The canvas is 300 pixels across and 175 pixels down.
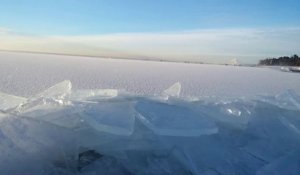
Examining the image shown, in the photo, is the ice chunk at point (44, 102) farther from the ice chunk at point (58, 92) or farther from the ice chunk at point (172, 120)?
the ice chunk at point (172, 120)

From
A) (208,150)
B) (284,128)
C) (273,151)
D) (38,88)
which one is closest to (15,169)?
(208,150)

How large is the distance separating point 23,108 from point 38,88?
2232 mm

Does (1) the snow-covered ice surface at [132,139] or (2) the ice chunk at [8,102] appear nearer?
(1) the snow-covered ice surface at [132,139]

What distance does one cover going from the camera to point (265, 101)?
3215 millimetres

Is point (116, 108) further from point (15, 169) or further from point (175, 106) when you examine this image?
point (15, 169)

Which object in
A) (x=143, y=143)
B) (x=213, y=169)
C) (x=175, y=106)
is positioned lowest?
(x=213, y=169)

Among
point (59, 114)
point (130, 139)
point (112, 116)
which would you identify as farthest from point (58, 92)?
point (130, 139)

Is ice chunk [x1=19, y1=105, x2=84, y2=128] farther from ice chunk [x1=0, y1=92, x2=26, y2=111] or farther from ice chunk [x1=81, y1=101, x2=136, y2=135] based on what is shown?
ice chunk [x1=0, y1=92, x2=26, y2=111]

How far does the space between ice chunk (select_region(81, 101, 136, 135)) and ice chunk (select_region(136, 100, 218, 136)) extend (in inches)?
3.7

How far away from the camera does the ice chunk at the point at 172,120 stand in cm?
228

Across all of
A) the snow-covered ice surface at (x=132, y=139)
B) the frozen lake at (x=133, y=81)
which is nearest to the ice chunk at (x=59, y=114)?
the snow-covered ice surface at (x=132, y=139)

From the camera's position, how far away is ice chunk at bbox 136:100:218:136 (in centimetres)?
228

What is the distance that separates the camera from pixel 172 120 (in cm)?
242

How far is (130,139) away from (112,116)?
0.20 metres
